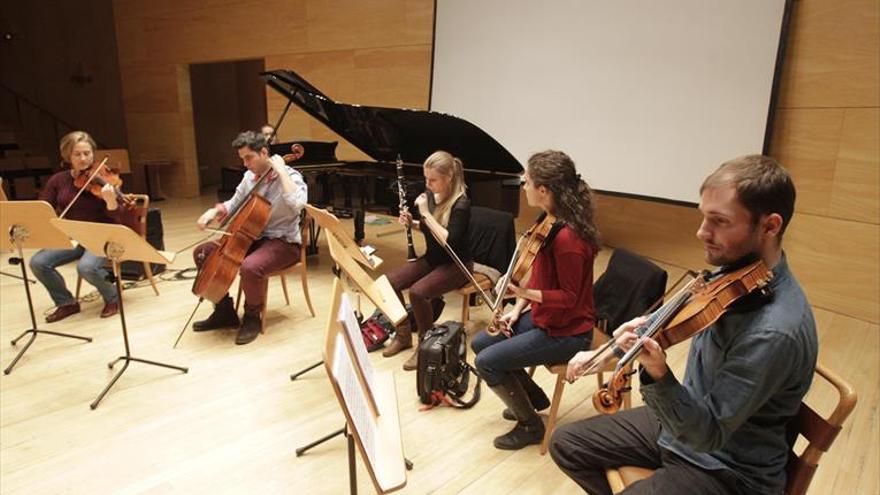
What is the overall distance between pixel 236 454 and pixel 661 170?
13.5 feet

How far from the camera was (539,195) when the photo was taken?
245cm

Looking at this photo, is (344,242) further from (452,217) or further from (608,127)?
(608,127)

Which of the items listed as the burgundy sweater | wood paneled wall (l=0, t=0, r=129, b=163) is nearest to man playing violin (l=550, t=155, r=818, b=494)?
the burgundy sweater

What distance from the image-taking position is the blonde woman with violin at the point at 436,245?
11.1ft

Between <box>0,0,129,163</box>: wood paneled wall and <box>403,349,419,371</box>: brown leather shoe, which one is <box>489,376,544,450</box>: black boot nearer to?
<box>403,349,419,371</box>: brown leather shoe

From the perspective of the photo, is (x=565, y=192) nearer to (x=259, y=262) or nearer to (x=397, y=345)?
(x=397, y=345)

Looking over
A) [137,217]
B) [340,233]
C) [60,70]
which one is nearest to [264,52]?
[60,70]

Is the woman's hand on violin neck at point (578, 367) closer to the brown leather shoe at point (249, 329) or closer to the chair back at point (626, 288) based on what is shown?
the chair back at point (626, 288)

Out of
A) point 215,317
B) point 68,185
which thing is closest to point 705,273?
point 215,317

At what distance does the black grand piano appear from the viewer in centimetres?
448

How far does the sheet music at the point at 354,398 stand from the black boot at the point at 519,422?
899 millimetres

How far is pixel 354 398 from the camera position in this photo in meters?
1.57

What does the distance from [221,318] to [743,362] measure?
3505mm

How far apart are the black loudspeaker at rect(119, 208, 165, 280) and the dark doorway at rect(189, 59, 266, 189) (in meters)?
6.07
